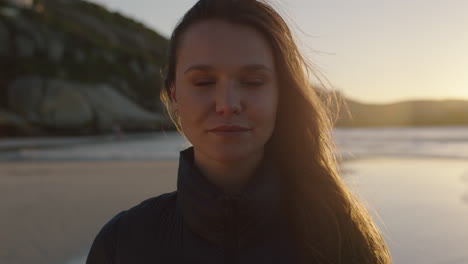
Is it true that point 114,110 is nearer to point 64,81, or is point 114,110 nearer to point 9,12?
point 64,81

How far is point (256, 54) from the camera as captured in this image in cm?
152

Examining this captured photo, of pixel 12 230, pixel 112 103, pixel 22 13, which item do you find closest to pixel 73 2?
pixel 22 13

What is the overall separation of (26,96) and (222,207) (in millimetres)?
37791

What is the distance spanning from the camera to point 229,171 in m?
1.58

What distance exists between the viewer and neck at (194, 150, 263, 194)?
5.15 feet

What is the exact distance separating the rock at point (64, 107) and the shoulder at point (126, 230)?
35.4 meters

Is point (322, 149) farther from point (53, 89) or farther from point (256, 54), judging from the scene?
point (53, 89)

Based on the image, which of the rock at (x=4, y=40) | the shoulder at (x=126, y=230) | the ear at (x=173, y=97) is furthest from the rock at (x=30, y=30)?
the shoulder at (x=126, y=230)

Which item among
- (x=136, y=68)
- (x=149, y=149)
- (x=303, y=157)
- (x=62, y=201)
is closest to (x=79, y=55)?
(x=136, y=68)

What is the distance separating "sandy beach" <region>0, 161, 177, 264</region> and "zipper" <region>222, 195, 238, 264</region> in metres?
3.42

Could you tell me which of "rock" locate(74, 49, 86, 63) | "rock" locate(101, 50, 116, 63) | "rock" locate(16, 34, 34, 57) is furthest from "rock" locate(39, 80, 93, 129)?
"rock" locate(101, 50, 116, 63)

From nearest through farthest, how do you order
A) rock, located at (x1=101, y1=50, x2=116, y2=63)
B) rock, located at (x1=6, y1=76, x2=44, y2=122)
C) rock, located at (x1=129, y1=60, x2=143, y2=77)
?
rock, located at (x1=6, y1=76, x2=44, y2=122), rock, located at (x1=101, y1=50, x2=116, y2=63), rock, located at (x1=129, y1=60, x2=143, y2=77)

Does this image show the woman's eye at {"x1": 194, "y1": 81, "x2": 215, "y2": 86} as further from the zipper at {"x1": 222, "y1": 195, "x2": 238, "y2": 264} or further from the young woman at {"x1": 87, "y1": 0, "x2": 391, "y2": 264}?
the zipper at {"x1": 222, "y1": 195, "x2": 238, "y2": 264}

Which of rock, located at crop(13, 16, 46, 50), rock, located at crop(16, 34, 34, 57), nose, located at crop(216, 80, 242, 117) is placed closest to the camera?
nose, located at crop(216, 80, 242, 117)
